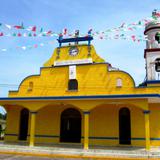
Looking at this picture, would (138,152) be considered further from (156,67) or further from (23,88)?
(23,88)

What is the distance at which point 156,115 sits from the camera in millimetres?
17875

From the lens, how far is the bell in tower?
61.0ft

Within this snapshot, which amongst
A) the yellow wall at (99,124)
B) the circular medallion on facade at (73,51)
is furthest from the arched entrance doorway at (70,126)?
the circular medallion on facade at (73,51)

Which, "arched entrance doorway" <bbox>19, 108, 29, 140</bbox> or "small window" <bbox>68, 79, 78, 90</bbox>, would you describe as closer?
"small window" <bbox>68, 79, 78, 90</bbox>

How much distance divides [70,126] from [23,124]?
4.16 meters

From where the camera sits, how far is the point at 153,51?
19.1 metres

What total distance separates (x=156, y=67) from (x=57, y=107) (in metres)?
8.19

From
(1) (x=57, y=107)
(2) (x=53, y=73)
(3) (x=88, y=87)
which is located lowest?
(1) (x=57, y=107)

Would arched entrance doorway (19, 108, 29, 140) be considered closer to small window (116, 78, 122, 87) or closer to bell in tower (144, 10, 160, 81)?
small window (116, 78, 122, 87)

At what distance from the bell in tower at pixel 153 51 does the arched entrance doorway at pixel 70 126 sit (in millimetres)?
6234

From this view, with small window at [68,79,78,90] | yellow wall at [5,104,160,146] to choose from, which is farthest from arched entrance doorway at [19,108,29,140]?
small window at [68,79,78,90]

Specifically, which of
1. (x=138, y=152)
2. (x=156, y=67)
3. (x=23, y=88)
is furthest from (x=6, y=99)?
(x=156, y=67)

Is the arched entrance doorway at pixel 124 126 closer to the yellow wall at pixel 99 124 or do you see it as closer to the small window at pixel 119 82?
the yellow wall at pixel 99 124

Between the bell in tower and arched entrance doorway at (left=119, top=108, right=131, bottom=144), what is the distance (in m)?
2.98
